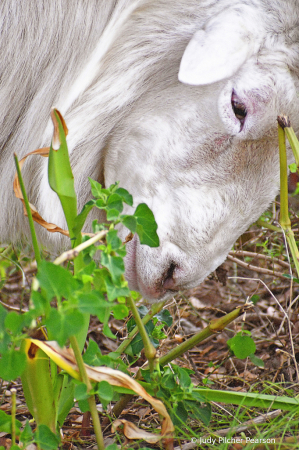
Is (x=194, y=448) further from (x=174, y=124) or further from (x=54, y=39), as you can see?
(x=54, y=39)

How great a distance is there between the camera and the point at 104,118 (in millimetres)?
1871

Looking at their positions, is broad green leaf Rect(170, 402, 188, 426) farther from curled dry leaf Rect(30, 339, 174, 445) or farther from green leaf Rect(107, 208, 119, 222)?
green leaf Rect(107, 208, 119, 222)

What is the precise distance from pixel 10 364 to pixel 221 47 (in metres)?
1.13

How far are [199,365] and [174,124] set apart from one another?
1.11 m

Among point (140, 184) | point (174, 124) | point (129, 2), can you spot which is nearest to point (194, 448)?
point (140, 184)

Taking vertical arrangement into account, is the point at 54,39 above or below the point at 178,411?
above

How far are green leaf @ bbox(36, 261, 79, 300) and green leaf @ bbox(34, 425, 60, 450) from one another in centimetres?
37

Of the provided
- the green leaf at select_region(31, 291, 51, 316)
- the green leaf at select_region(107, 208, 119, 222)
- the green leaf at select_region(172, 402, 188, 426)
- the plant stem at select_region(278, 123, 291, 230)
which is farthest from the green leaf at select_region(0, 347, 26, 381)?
the plant stem at select_region(278, 123, 291, 230)

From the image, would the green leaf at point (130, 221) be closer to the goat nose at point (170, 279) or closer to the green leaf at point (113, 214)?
the green leaf at point (113, 214)

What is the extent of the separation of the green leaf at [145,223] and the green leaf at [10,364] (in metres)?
0.39

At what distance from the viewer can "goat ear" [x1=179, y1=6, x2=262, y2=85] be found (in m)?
1.55

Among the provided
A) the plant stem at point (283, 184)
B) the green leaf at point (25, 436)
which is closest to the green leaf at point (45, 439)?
the green leaf at point (25, 436)

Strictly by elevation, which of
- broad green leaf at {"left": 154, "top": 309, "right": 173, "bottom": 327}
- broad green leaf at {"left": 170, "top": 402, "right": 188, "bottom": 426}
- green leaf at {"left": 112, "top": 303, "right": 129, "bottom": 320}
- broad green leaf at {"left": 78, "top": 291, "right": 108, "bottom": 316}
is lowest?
broad green leaf at {"left": 170, "top": 402, "right": 188, "bottom": 426}

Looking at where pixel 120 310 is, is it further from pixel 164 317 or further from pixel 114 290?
pixel 164 317
